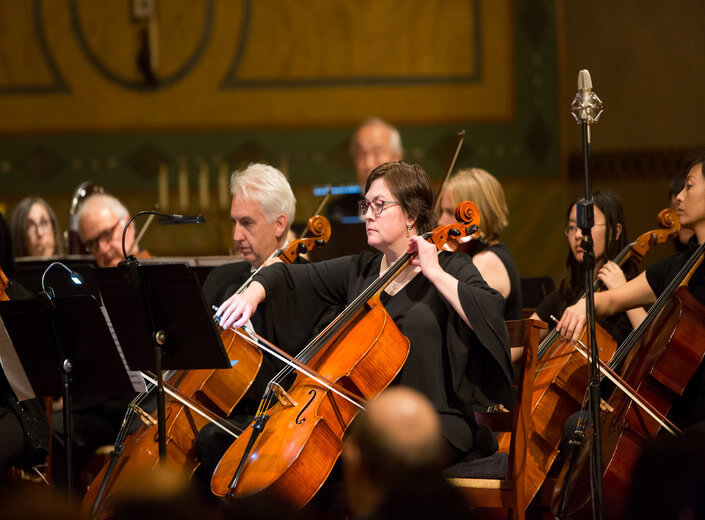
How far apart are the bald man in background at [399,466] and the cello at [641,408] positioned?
1300 mm

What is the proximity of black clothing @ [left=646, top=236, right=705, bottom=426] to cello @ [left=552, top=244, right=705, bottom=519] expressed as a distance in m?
0.13

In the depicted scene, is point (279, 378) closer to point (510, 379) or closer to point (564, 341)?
point (510, 379)

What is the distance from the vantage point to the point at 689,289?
3182 millimetres

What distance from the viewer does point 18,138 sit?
7109 mm

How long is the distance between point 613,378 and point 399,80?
4888 millimetres

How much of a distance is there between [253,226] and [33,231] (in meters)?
1.97

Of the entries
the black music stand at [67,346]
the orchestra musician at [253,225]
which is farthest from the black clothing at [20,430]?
the orchestra musician at [253,225]

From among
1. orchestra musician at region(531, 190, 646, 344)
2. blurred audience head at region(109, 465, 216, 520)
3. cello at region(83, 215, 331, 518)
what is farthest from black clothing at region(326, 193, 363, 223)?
blurred audience head at region(109, 465, 216, 520)

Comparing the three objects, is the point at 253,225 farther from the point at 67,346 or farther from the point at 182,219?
the point at 67,346

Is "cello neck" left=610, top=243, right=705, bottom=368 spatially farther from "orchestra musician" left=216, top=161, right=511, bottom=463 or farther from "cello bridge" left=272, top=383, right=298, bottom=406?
"cello bridge" left=272, top=383, right=298, bottom=406

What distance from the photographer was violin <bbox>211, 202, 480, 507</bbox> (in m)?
2.71

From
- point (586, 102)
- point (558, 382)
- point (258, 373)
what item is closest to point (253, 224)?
point (258, 373)

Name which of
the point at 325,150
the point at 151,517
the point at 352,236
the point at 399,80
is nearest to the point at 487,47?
the point at 399,80

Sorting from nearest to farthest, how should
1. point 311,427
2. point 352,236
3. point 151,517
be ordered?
point 151,517, point 311,427, point 352,236
